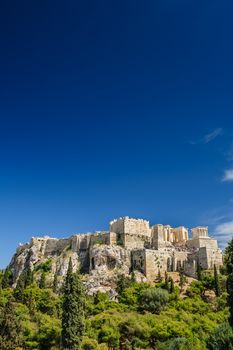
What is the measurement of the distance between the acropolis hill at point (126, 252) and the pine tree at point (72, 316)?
32.2m

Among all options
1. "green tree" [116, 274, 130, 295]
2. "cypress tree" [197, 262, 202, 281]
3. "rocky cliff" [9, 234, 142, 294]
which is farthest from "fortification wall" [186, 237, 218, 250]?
"green tree" [116, 274, 130, 295]

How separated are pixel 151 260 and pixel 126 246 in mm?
6985

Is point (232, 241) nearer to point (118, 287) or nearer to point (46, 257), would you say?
point (118, 287)

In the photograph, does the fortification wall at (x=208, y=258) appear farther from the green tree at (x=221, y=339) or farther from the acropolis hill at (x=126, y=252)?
the green tree at (x=221, y=339)

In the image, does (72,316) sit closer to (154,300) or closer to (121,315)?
(121,315)

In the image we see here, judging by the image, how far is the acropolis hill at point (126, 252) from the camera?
78500mm

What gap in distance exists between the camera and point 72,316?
128 ft

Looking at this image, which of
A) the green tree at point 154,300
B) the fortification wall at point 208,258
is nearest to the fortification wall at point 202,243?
the fortification wall at point 208,258

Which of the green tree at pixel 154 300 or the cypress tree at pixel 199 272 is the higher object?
the cypress tree at pixel 199 272

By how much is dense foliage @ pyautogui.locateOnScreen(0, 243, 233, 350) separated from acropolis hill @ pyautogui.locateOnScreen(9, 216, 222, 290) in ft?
11.7

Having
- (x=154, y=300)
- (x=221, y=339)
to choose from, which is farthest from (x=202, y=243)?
(x=221, y=339)

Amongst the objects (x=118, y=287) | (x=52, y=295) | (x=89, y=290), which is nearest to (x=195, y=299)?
(x=118, y=287)

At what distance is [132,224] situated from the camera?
8775 cm

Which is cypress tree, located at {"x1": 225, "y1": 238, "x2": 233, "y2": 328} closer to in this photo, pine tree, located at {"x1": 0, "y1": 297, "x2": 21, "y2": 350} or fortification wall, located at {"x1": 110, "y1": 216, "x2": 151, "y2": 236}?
pine tree, located at {"x1": 0, "y1": 297, "x2": 21, "y2": 350}
